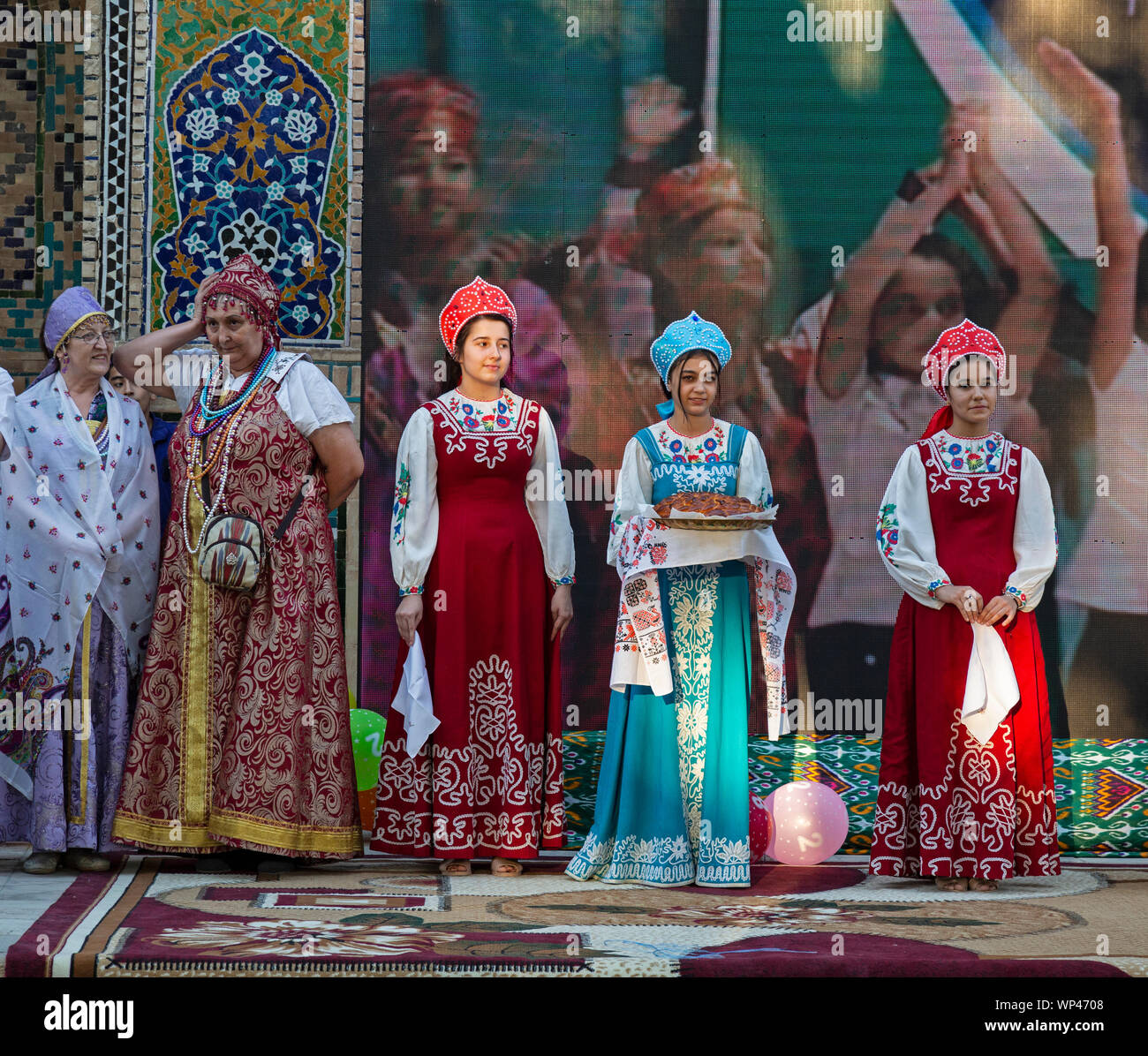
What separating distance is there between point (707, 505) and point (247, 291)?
1615mm

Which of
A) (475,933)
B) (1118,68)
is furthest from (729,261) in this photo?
(475,933)

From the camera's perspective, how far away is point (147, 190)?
20.3 ft

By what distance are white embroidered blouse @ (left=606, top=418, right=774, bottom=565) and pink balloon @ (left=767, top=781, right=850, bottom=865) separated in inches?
37.7

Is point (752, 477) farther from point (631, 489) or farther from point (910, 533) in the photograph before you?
point (910, 533)

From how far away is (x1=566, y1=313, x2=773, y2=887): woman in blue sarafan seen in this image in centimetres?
481

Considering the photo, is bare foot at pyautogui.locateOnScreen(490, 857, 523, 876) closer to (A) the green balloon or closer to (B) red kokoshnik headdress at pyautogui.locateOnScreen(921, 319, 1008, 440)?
(A) the green balloon

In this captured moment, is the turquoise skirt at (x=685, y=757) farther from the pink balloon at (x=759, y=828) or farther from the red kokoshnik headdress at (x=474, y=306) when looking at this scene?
the red kokoshnik headdress at (x=474, y=306)

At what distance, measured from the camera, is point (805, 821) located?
5.08 meters

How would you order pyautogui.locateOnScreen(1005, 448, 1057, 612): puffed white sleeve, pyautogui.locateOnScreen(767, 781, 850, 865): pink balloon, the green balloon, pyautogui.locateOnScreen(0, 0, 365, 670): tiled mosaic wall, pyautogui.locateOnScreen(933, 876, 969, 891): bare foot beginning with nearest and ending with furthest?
pyautogui.locateOnScreen(933, 876, 969, 891): bare foot, pyautogui.locateOnScreen(1005, 448, 1057, 612): puffed white sleeve, pyautogui.locateOnScreen(767, 781, 850, 865): pink balloon, the green balloon, pyautogui.locateOnScreen(0, 0, 365, 670): tiled mosaic wall

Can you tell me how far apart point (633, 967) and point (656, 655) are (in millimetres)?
1548

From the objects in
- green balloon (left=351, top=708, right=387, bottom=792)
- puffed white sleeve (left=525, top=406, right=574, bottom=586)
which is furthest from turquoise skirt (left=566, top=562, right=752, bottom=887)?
green balloon (left=351, top=708, right=387, bottom=792)

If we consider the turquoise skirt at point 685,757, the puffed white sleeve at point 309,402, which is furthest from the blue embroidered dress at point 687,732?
the puffed white sleeve at point 309,402

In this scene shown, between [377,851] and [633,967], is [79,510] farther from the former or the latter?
[633,967]

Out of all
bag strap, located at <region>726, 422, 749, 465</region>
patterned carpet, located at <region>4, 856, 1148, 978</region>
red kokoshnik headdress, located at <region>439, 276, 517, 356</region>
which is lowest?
patterned carpet, located at <region>4, 856, 1148, 978</region>
